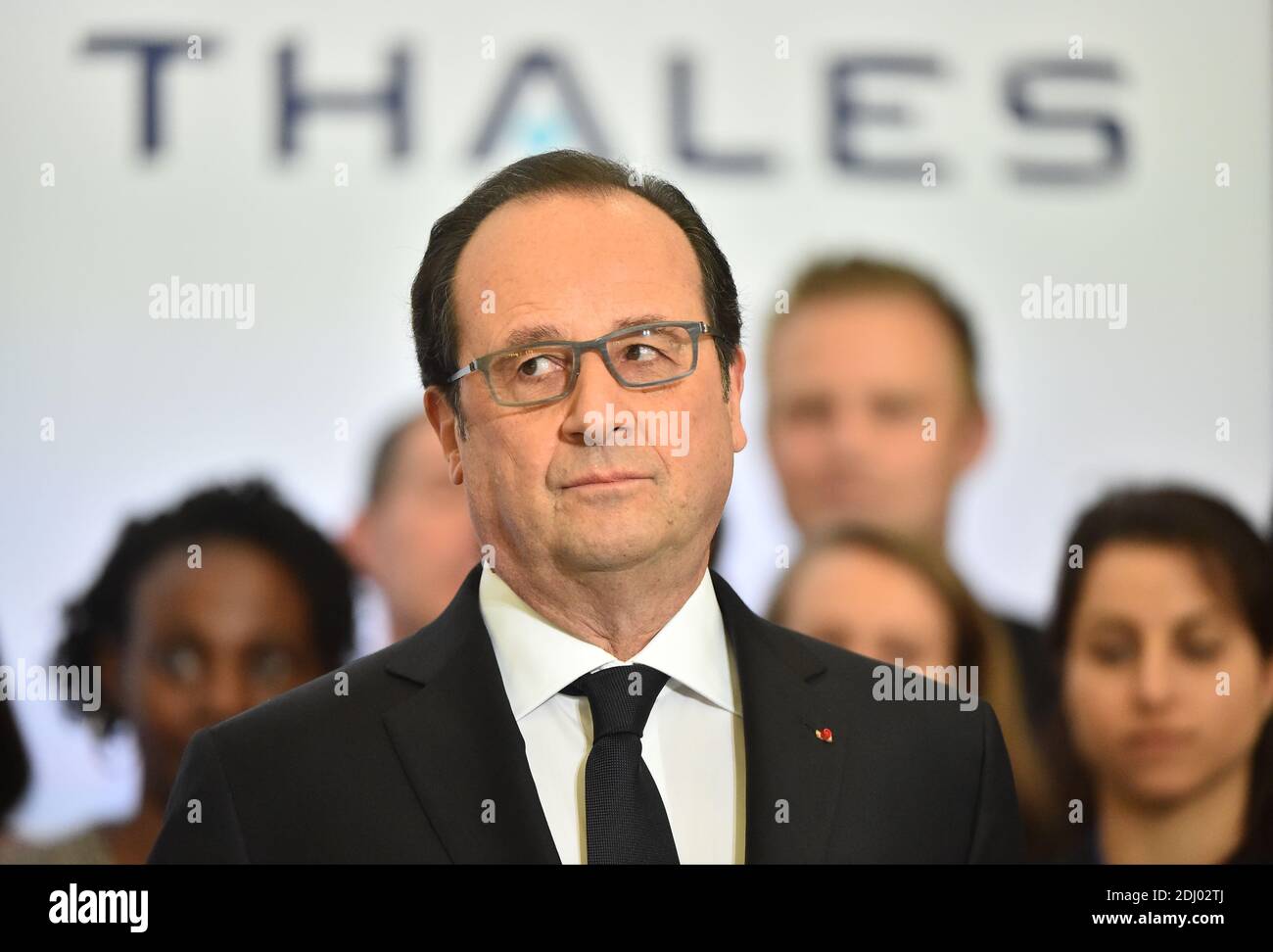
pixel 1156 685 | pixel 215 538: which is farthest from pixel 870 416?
pixel 215 538

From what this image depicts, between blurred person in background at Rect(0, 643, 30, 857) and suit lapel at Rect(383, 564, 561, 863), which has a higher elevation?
suit lapel at Rect(383, 564, 561, 863)

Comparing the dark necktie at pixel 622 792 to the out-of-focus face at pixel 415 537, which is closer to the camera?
the dark necktie at pixel 622 792

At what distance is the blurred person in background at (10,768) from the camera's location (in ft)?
9.75

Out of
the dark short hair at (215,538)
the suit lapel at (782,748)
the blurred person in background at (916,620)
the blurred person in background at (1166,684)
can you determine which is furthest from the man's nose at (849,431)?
the suit lapel at (782,748)

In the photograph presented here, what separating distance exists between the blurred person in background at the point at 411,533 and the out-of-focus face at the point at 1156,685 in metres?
1.41

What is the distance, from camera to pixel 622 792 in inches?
65.7

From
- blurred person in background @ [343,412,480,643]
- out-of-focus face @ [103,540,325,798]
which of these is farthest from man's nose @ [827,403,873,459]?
out-of-focus face @ [103,540,325,798]

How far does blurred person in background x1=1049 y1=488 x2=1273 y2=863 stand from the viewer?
3.12 metres

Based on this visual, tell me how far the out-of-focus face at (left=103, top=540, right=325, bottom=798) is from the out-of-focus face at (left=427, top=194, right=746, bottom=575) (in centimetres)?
144

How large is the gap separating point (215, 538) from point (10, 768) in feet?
2.13

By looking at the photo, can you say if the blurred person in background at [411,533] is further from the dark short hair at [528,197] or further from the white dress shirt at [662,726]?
the white dress shirt at [662,726]

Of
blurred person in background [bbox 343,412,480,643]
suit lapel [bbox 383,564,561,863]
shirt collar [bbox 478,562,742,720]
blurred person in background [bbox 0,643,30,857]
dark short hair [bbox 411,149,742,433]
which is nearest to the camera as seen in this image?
suit lapel [bbox 383,564,561,863]

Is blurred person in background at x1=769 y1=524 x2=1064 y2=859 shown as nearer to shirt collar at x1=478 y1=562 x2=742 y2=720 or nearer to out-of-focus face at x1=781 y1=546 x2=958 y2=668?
out-of-focus face at x1=781 y1=546 x2=958 y2=668
